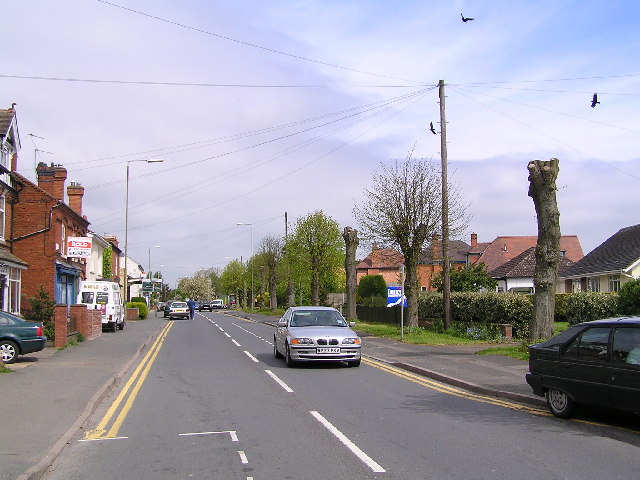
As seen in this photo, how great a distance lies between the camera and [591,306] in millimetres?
28062

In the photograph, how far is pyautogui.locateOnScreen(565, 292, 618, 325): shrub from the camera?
26875mm

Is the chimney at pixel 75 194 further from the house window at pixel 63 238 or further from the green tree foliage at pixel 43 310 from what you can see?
the green tree foliage at pixel 43 310

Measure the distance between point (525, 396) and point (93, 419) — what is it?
7.19 m

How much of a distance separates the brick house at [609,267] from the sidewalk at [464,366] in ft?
61.6

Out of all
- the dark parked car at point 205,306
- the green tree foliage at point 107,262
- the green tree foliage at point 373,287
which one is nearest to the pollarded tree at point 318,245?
the green tree foliage at point 107,262

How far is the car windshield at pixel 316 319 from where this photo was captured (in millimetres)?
17609

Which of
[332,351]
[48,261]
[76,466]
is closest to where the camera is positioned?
[76,466]


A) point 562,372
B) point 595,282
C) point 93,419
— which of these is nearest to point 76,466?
point 93,419

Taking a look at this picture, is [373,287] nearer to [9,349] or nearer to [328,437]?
[9,349]

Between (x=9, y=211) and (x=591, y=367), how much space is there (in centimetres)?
2661

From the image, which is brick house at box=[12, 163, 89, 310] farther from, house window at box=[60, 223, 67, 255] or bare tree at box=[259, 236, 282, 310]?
bare tree at box=[259, 236, 282, 310]

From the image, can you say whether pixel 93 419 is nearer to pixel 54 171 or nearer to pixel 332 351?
pixel 332 351

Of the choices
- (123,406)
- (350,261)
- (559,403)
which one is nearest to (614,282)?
(350,261)

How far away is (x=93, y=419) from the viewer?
33.0 feet
